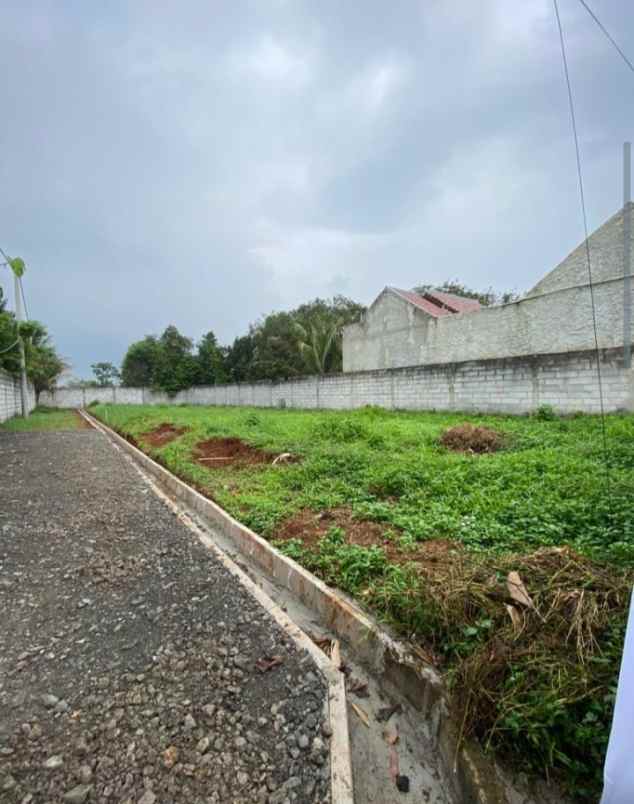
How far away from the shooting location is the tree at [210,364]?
28.6m

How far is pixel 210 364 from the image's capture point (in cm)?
2892

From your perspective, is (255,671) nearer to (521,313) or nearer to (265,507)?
(265,507)

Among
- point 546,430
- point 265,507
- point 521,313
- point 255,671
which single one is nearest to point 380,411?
point 546,430

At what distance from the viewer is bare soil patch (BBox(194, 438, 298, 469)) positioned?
534 cm

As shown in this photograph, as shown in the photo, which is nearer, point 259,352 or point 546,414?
point 546,414

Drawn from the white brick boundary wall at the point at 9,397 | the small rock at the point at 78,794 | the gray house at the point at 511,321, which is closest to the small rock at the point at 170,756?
the small rock at the point at 78,794

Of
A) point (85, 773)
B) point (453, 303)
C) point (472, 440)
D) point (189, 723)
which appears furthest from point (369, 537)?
point (453, 303)

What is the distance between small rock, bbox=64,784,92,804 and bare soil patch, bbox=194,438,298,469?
393 centimetres

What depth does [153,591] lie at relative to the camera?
2355 millimetres

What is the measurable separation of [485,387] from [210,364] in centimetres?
2371

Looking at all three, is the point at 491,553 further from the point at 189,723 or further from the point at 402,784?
the point at 189,723

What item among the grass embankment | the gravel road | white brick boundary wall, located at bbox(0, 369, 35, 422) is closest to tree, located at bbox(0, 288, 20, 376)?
white brick boundary wall, located at bbox(0, 369, 35, 422)

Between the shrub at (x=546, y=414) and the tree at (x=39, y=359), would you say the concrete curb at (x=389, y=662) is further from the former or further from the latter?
the tree at (x=39, y=359)

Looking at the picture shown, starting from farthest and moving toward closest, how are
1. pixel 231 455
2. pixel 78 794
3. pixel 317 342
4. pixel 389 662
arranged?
pixel 317 342
pixel 231 455
pixel 389 662
pixel 78 794
